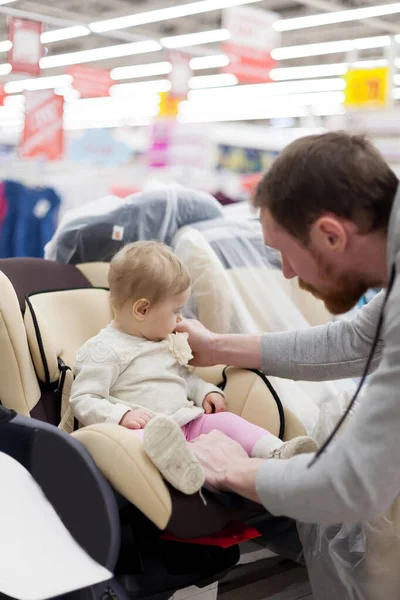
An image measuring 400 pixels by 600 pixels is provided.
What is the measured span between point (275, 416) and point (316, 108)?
11099 mm

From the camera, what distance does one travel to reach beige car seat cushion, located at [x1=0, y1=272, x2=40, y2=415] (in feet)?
5.55

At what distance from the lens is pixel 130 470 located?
132 centimetres

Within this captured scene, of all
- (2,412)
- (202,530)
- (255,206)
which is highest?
(255,206)

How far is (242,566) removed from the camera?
2.03 meters

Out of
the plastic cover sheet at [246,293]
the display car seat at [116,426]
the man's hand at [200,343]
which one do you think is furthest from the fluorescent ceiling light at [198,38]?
the man's hand at [200,343]

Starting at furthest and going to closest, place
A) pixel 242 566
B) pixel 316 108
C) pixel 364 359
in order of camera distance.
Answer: pixel 316 108, pixel 242 566, pixel 364 359

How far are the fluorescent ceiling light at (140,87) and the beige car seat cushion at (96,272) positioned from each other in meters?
10.6

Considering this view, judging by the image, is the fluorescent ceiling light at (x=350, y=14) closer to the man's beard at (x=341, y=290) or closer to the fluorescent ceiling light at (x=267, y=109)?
the fluorescent ceiling light at (x=267, y=109)

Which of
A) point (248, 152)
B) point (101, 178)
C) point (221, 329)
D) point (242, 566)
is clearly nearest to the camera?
point (242, 566)

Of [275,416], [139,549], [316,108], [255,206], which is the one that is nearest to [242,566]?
[275,416]

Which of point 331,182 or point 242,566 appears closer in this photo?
point 331,182

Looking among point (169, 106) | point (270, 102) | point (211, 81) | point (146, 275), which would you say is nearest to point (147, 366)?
point (146, 275)

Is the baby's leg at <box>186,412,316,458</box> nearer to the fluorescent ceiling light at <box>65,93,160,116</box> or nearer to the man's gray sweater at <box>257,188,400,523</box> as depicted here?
the man's gray sweater at <box>257,188,400,523</box>

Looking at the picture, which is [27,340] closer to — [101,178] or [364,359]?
[364,359]
